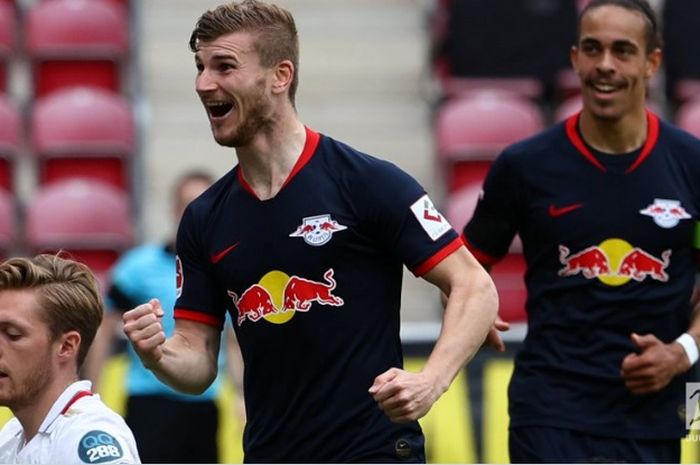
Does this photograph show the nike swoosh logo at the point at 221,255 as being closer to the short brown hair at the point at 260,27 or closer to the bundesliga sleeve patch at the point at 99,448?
the short brown hair at the point at 260,27

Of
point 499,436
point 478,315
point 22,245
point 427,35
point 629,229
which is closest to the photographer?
point 478,315

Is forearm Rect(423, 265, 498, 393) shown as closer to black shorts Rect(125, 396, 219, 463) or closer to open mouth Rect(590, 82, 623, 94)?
open mouth Rect(590, 82, 623, 94)

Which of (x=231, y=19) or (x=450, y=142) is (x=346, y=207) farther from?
(x=450, y=142)

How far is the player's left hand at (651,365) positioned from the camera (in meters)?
5.29

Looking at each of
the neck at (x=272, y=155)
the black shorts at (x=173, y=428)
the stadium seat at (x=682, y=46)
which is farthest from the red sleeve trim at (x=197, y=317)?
the stadium seat at (x=682, y=46)

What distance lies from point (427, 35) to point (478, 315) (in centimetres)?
851

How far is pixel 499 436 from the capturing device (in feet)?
26.3

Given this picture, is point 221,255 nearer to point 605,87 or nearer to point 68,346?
point 68,346

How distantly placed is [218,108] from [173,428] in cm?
397

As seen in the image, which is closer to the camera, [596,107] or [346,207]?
[346,207]

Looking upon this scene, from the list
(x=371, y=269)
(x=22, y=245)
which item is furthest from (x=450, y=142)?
(x=371, y=269)

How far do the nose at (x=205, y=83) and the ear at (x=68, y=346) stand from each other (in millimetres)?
740

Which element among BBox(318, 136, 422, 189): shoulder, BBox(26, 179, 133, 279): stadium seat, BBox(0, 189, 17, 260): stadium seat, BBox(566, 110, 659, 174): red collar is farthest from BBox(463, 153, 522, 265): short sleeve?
BBox(0, 189, 17, 260): stadium seat

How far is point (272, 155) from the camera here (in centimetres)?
460
